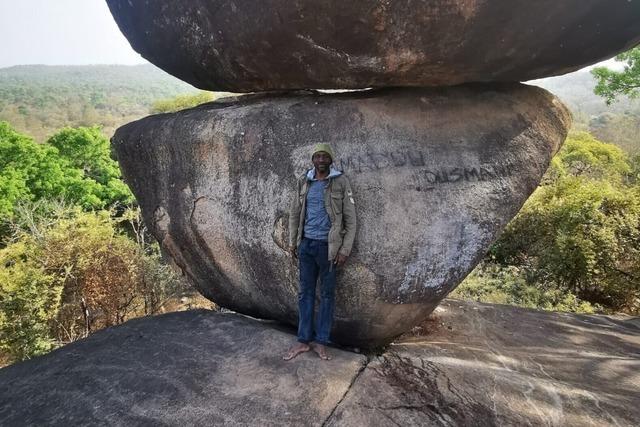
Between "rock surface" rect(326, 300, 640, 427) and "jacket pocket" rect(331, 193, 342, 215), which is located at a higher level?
"jacket pocket" rect(331, 193, 342, 215)

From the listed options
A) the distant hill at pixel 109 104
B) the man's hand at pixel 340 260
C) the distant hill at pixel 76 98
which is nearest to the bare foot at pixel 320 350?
the man's hand at pixel 340 260

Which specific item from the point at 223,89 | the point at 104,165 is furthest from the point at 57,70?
the point at 223,89

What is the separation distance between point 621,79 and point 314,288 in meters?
12.9

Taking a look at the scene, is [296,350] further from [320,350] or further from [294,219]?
[294,219]

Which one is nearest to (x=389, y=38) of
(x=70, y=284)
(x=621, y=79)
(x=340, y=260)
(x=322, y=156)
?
(x=322, y=156)

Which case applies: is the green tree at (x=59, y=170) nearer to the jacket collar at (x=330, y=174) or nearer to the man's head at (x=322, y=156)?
the jacket collar at (x=330, y=174)

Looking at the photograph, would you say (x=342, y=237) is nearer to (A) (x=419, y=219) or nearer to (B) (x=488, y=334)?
(A) (x=419, y=219)

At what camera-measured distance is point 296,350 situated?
3.46m

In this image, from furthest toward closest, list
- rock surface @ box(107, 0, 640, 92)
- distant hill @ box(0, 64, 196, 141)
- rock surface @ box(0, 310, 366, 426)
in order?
distant hill @ box(0, 64, 196, 141)
rock surface @ box(107, 0, 640, 92)
rock surface @ box(0, 310, 366, 426)

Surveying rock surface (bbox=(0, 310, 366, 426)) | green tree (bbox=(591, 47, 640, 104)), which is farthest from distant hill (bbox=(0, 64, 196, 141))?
rock surface (bbox=(0, 310, 366, 426))

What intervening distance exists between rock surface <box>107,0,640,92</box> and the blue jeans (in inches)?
63.5

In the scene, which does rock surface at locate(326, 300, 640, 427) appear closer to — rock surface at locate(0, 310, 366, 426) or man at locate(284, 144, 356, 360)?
rock surface at locate(0, 310, 366, 426)

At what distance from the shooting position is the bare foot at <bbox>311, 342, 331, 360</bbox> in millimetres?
3426

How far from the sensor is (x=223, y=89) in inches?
179
